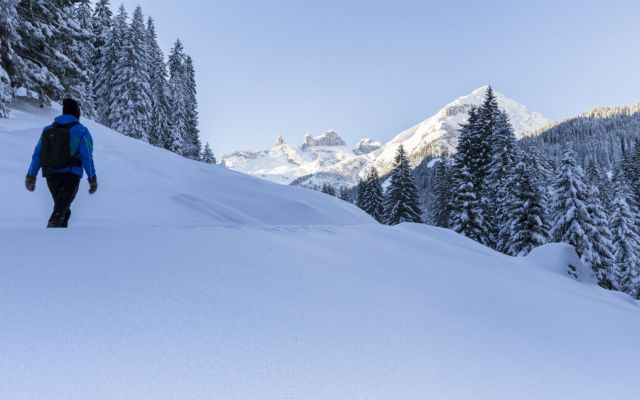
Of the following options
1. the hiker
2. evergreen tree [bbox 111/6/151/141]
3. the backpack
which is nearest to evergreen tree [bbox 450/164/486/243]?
the hiker

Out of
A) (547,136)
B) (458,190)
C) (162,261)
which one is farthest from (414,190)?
(547,136)

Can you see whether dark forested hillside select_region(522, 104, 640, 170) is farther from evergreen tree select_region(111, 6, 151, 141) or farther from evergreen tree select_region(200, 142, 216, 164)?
evergreen tree select_region(111, 6, 151, 141)

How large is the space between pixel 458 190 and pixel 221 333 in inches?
983

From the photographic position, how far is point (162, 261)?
3.39 m

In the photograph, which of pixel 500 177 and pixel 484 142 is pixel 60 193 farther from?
pixel 484 142

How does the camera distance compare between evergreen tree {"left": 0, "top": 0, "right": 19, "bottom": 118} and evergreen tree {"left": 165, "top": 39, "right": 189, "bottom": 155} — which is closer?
evergreen tree {"left": 0, "top": 0, "right": 19, "bottom": 118}

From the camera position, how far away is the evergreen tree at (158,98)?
35.4 meters

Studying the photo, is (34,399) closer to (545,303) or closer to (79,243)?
(79,243)

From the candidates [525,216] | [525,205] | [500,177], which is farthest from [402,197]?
[525,205]

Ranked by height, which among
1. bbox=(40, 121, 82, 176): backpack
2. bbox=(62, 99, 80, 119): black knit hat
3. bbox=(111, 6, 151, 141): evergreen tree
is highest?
bbox=(111, 6, 151, 141): evergreen tree

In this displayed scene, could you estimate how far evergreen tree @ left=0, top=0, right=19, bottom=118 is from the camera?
10.7m

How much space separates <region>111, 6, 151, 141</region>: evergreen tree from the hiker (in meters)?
27.5

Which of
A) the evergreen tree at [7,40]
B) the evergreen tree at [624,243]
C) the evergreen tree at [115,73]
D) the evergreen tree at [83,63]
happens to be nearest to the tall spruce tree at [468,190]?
the evergreen tree at [624,243]

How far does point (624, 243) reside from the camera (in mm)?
29906
